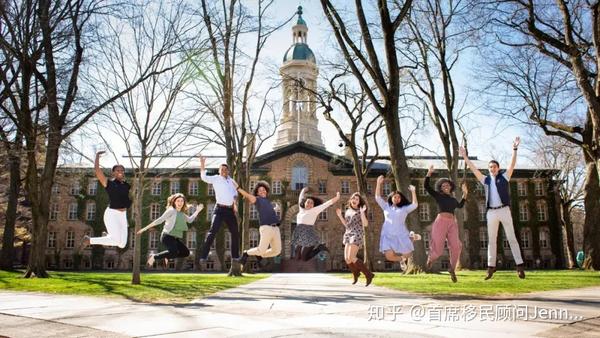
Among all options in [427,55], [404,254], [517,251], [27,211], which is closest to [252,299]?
[404,254]

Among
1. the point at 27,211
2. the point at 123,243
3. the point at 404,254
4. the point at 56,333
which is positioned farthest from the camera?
the point at 27,211

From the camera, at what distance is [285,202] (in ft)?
158

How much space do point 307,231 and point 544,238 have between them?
172 ft

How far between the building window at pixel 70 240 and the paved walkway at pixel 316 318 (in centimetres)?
4274

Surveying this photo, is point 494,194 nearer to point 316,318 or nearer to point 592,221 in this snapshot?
point 316,318

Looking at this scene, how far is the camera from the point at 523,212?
51.5 metres

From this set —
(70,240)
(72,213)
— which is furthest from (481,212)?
(70,240)

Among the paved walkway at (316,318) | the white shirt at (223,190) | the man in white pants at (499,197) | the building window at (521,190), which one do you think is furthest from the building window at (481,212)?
the white shirt at (223,190)

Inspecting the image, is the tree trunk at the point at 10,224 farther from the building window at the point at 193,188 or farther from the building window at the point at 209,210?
the building window at the point at 193,188

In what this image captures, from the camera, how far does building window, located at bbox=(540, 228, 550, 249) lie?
51.3 meters

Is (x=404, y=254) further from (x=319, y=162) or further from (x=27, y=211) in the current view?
(x=27, y=211)

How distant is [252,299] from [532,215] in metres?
47.7

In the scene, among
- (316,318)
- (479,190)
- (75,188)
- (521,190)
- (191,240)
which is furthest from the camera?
(479,190)

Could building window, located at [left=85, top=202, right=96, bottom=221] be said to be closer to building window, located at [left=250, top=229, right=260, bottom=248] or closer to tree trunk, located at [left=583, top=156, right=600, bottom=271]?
building window, located at [left=250, top=229, right=260, bottom=248]
